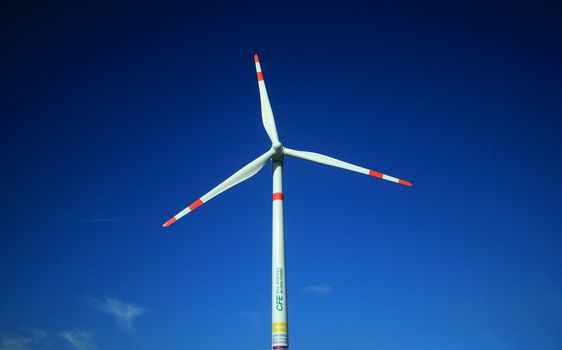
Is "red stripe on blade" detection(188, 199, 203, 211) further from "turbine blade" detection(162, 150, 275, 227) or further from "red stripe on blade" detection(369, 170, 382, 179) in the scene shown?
"red stripe on blade" detection(369, 170, 382, 179)

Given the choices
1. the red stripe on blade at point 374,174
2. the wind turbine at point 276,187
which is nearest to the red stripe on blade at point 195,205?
the wind turbine at point 276,187

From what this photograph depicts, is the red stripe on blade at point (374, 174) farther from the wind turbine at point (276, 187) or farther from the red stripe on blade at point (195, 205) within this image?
the red stripe on blade at point (195, 205)

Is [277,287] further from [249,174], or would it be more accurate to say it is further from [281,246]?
[249,174]

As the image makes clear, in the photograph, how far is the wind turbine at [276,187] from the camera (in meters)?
38.9

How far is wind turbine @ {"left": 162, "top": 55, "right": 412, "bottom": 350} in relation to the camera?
3888 cm

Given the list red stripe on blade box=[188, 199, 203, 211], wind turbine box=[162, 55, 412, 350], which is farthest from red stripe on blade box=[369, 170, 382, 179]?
red stripe on blade box=[188, 199, 203, 211]

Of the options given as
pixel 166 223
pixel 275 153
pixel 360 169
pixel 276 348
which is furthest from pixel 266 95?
pixel 276 348

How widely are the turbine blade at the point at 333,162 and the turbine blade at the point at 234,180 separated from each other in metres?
2.64

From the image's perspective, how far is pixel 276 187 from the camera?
Answer: 45969 millimetres

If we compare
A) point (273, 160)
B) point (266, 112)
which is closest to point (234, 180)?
point (273, 160)

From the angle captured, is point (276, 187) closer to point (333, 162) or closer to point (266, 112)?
point (333, 162)

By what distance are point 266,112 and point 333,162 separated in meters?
9.86

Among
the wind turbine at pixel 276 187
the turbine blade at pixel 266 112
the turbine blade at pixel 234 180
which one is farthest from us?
the turbine blade at pixel 266 112

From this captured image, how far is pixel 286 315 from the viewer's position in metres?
39.3
